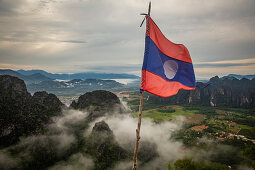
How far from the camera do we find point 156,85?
585 inches

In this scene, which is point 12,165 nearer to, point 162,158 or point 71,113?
point 71,113

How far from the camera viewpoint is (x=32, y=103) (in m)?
137

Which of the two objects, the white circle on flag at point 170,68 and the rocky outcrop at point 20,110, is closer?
the white circle on flag at point 170,68

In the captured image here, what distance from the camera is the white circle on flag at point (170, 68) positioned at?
645 inches

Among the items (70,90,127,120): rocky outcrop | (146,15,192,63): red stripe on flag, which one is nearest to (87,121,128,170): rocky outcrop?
(70,90,127,120): rocky outcrop

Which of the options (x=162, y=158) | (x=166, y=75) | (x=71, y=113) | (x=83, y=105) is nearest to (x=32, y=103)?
(x=71, y=113)

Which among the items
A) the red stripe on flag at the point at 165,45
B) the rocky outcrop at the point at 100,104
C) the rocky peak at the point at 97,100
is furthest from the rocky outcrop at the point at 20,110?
the red stripe on flag at the point at 165,45

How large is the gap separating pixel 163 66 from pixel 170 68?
1.35 m

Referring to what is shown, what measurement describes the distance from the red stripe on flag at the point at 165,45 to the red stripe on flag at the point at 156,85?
3.39 m

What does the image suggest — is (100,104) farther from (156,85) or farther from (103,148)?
(156,85)

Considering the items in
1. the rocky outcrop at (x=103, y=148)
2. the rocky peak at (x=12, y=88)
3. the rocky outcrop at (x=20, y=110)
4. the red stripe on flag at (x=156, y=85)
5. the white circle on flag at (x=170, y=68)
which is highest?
the white circle on flag at (x=170, y=68)

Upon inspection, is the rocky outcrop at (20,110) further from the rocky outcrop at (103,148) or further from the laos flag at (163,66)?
the laos flag at (163,66)

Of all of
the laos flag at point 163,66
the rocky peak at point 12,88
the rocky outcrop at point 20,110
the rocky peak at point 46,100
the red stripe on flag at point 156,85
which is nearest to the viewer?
the red stripe on flag at point 156,85

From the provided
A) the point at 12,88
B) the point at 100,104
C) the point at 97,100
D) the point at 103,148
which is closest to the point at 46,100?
the point at 12,88
